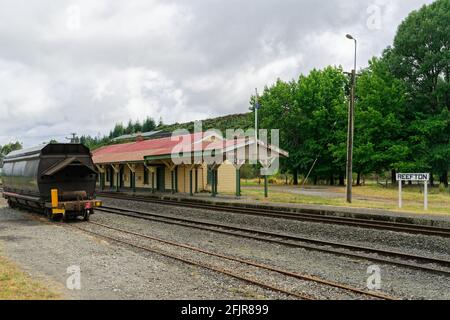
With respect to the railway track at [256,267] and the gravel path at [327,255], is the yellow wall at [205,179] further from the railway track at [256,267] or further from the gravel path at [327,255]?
the railway track at [256,267]

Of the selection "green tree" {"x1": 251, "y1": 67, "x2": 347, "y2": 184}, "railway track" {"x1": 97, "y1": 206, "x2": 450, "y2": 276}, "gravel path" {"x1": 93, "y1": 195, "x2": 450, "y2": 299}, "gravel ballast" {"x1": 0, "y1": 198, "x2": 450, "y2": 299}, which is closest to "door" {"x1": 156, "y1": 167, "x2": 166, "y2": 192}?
"gravel path" {"x1": 93, "y1": 195, "x2": 450, "y2": 299}

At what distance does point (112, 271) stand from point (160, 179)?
90.5 feet

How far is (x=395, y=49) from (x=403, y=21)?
2.80 m

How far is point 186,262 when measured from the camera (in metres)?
9.63

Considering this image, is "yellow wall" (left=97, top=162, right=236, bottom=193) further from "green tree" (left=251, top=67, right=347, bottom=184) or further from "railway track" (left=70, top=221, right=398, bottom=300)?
"railway track" (left=70, top=221, right=398, bottom=300)

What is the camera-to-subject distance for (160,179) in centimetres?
3603

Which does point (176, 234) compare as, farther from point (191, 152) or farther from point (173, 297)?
point (191, 152)

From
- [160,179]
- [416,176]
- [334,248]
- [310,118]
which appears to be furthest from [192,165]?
[310,118]

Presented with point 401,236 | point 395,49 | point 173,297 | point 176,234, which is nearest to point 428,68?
point 395,49

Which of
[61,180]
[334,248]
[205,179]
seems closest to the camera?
[334,248]

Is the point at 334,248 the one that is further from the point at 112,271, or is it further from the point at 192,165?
the point at 192,165

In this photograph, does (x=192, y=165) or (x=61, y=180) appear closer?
(x=61, y=180)

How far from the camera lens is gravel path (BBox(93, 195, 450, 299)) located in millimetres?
8055

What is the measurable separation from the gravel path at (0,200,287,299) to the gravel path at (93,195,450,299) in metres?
2.02
